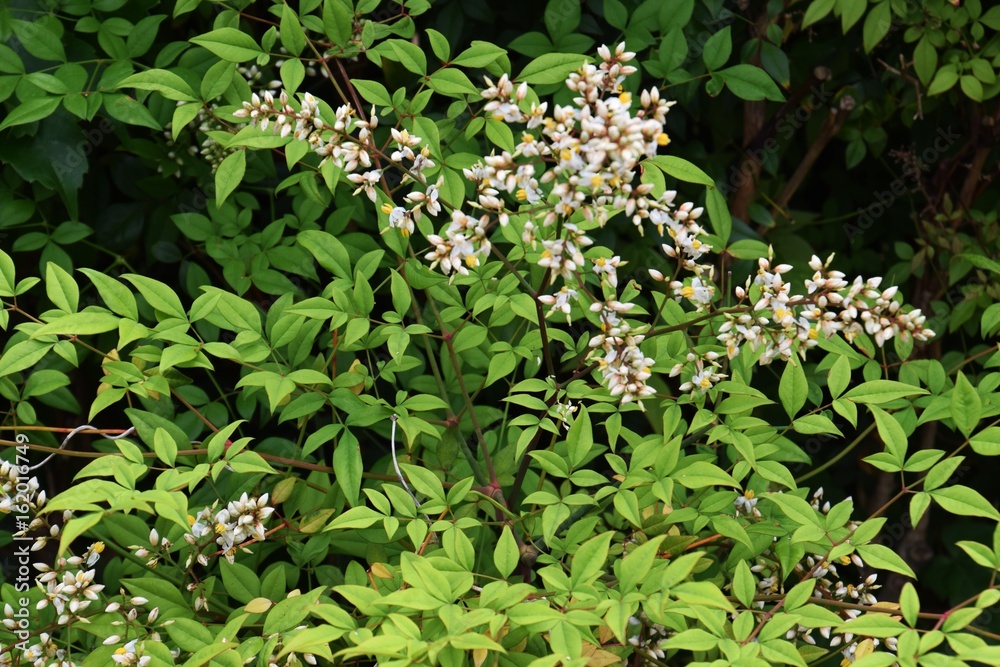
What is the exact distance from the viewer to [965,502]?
1.36 m

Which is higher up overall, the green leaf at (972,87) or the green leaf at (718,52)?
the green leaf at (718,52)

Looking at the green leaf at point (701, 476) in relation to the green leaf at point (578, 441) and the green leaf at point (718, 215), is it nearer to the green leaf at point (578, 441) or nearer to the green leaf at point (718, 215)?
the green leaf at point (578, 441)

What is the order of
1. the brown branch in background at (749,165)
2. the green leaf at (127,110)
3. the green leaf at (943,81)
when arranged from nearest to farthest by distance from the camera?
the green leaf at (127,110) → the green leaf at (943,81) → the brown branch in background at (749,165)

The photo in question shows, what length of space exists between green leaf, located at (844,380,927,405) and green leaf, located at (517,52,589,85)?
781mm

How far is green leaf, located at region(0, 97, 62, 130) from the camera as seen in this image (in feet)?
6.07

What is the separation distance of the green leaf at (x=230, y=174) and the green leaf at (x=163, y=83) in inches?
5.5

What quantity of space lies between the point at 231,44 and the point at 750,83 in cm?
114

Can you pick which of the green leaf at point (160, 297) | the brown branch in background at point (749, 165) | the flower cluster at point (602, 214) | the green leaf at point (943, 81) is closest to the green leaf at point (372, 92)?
the flower cluster at point (602, 214)

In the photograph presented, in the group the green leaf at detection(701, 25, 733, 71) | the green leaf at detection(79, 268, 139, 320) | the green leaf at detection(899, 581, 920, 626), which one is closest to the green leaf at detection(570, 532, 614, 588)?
the green leaf at detection(899, 581, 920, 626)

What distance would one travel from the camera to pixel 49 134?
6.77 ft

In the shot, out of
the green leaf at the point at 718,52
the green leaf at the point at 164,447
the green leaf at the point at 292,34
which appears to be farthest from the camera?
Result: the green leaf at the point at 718,52

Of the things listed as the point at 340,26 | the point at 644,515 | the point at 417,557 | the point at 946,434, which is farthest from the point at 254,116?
the point at 946,434

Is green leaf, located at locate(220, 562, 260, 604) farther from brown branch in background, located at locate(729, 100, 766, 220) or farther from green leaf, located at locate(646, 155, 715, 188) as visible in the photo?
brown branch in background, located at locate(729, 100, 766, 220)

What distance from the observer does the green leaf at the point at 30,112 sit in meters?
1.85
